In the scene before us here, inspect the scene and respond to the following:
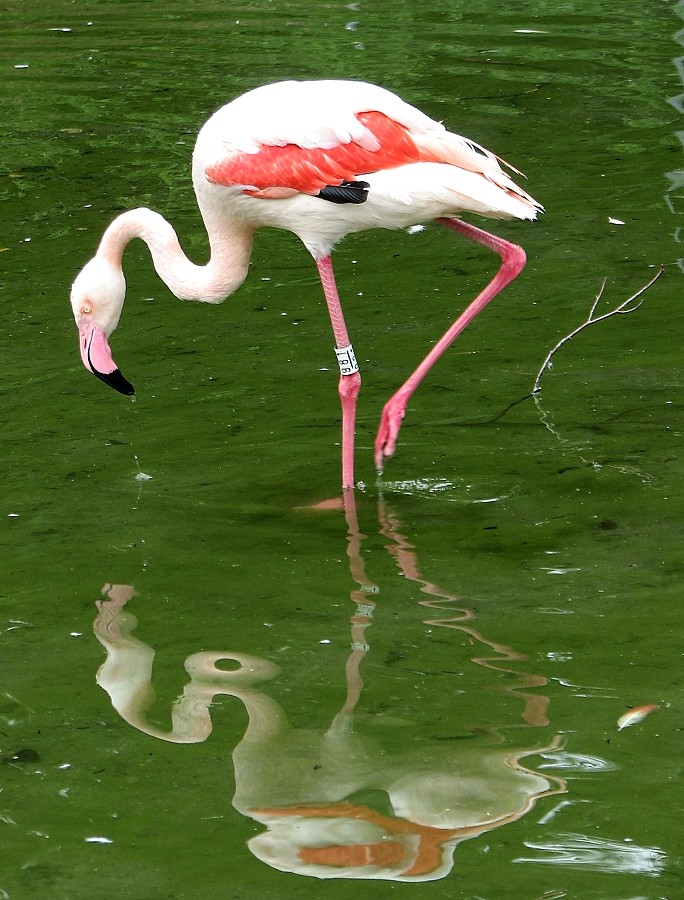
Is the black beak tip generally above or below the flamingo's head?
below

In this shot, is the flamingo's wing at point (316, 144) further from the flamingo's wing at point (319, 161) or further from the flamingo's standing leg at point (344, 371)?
the flamingo's standing leg at point (344, 371)

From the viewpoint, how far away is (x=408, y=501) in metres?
5.26

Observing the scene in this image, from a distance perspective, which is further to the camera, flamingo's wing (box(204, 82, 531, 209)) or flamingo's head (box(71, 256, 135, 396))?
flamingo's head (box(71, 256, 135, 396))

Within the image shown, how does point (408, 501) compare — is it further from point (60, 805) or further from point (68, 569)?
point (60, 805)

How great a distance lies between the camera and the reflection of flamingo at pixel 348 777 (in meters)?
3.33

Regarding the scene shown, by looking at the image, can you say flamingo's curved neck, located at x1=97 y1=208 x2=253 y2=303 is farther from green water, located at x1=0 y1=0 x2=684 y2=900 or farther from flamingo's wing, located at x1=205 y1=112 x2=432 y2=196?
green water, located at x1=0 y1=0 x2=684 y2=900

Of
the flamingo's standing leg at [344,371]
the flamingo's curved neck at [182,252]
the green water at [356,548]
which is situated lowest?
the green water at [356,548]

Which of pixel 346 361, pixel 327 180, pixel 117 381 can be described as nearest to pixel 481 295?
pixel 346 361

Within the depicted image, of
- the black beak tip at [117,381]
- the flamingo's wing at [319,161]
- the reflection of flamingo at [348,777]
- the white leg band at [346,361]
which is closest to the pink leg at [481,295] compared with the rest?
the white leg band at [346,361]

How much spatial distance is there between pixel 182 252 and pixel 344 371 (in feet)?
2.51

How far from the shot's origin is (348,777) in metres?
3.63

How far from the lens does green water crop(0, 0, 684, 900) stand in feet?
11.4

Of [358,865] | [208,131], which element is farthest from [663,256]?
[358,865]

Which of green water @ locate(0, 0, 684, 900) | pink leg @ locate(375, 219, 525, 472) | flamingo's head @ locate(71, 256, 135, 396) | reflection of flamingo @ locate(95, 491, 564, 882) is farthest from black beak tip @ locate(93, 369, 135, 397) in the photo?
reflection of flamingo @ locate(95, 491, 564, 882)
